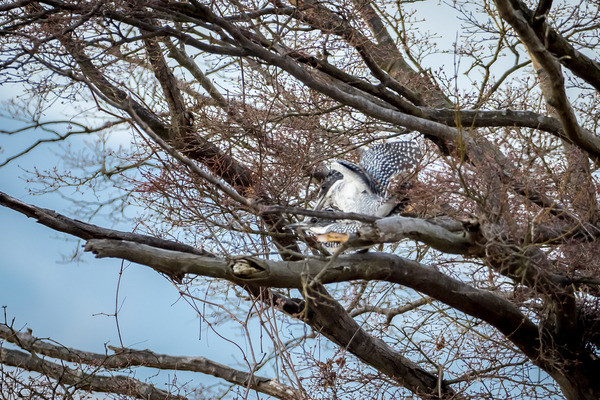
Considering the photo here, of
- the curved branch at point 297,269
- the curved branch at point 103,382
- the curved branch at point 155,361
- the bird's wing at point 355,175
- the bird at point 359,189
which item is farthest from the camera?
the curved branch at point 155,361

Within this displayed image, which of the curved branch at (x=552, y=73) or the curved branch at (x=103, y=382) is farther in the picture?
the curved branch at (x=103, y=382)

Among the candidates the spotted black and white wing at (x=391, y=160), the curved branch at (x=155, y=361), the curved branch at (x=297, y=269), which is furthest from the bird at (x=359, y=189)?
the curved branch at (x=155, y=361)

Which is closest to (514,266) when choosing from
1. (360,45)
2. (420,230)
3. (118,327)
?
(420,230)

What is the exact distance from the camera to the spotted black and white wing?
11.6ft

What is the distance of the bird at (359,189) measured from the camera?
9.15 feet

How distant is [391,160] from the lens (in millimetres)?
3617

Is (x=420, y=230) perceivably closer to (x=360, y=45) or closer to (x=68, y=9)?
(x=360, y=45)

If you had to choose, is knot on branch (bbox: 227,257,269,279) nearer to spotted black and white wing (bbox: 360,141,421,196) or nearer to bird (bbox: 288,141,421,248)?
bird (bbox: 288,141,421,248)

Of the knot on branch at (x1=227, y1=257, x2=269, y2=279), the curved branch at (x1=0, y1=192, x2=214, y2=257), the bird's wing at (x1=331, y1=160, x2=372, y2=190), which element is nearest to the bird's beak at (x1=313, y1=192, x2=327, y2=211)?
the bird's wing at (x1=331, y1=160, x2=372, y2=190)

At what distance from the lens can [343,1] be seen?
4.21 m

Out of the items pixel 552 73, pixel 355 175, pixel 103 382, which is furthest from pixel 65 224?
pixel 552 73

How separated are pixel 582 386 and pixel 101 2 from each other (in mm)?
3836

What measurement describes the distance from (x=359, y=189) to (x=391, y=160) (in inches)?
17.4

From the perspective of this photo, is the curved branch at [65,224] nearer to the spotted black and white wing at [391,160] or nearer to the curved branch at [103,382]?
the spotted black and white wing at [391,160]
